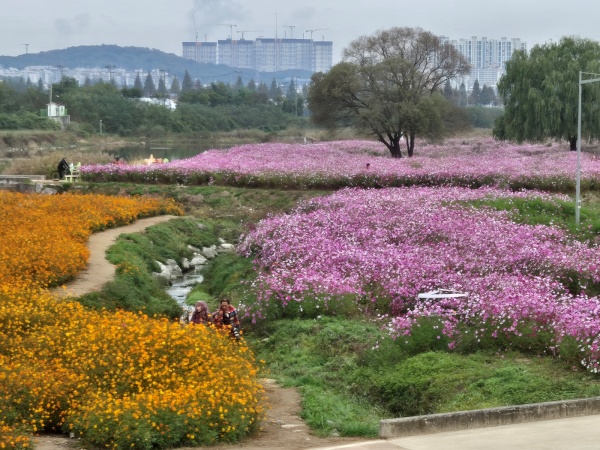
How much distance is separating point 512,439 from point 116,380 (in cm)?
522

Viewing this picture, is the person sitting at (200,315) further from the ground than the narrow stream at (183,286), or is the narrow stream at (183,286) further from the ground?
the person sitting at (200,315)

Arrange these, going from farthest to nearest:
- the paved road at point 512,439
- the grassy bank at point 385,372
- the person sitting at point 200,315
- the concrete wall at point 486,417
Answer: the person sitting at point 200,315 → the grassy bank at point 385,372 → the concrete wall at point 486,417 → the paved road at point 512,439

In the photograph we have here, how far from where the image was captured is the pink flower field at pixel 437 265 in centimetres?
1794

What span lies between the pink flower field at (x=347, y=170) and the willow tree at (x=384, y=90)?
4170 millimetres

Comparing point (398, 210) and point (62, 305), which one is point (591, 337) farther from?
point (398, 210)

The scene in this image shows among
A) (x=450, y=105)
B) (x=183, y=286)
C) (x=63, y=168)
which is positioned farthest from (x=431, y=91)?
(x=183, y=286)

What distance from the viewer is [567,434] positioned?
38.7ft

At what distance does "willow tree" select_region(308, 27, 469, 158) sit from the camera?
59094 millimetres

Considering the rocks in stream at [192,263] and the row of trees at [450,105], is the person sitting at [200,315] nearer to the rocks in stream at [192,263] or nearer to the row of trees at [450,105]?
the rocks in stream at [192,263]

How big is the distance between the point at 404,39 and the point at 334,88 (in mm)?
10825

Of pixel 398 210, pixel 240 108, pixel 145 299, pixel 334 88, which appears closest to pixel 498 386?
pixel 145 299

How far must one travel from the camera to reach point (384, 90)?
6141 centimetres

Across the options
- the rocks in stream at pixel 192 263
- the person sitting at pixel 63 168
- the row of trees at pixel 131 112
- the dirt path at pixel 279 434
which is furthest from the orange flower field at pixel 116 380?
the row of trees at pixel 131 112

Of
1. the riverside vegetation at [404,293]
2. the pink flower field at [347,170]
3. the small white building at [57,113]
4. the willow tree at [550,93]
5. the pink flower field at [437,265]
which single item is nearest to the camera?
the riverside vegetation at [404,293]
